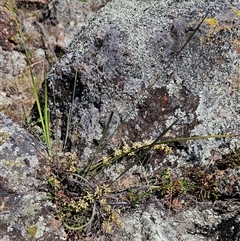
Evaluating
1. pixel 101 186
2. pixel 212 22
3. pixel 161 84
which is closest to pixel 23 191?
pixel 101 186

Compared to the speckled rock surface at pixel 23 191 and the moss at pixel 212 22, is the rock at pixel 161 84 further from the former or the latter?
Result: the speckled rock surface at pixel 23 191

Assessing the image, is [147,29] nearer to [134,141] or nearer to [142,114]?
[142,114]

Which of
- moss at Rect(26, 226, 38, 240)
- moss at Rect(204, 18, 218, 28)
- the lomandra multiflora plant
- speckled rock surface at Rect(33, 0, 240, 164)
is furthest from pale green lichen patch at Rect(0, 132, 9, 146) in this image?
moss at Rect(204, 18, 218, 28)

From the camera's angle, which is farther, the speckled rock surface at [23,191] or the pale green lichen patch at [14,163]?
the pale green lichen patch at [14,163]

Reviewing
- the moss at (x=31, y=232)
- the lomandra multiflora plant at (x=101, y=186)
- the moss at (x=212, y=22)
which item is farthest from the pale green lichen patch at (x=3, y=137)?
the moss at (x=212, y=22)

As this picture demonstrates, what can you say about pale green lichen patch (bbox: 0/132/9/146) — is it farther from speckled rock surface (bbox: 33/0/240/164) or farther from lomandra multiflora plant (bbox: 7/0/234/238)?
speckled rock surface (bbox: 33/0/240/164)

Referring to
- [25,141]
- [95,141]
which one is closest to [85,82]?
[95,141]
